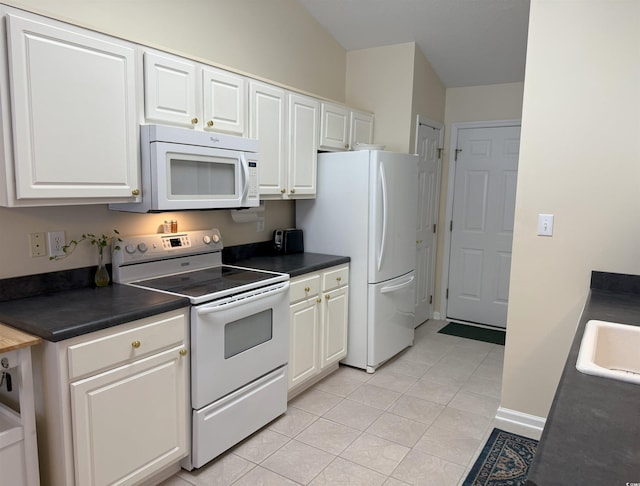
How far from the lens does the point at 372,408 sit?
2959 mm

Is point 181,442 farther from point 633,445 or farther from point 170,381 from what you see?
point 633,445

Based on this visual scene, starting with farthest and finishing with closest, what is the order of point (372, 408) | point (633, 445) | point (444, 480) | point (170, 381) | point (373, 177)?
point (373, 177), point (372, 408), point (444, 480), point (170, 381), point (633, 445)

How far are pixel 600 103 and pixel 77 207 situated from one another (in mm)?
2680

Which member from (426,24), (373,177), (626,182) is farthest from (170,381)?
(426,24)

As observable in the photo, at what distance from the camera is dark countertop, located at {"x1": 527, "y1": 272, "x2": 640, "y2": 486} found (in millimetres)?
818

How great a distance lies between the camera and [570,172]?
8.02 feet

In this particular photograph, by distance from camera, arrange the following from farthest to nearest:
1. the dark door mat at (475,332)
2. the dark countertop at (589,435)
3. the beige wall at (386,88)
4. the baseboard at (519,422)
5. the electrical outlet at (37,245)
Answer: the dark door mat at (475,332)
the beige wall at (386,88)
the baseboard at (519,422)
the electrical outlet at (37,245)
the dark countertop at (589,435)

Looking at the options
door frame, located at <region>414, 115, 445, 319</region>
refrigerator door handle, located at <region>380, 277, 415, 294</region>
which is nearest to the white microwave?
refrigerator door handle, located at <region>380, 277, 415, 294</region>

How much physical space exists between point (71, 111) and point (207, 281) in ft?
3.46

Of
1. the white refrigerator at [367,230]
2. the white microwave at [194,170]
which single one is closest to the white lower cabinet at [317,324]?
the white refrigerator at [367,230]

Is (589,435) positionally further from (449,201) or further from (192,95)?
(449,201)

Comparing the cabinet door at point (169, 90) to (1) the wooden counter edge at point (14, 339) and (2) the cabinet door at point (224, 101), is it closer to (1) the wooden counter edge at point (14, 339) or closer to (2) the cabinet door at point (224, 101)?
(2) the cabinet door at point (224, 101)

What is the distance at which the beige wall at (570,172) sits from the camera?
2312mm

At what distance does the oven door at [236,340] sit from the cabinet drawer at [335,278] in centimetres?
50
